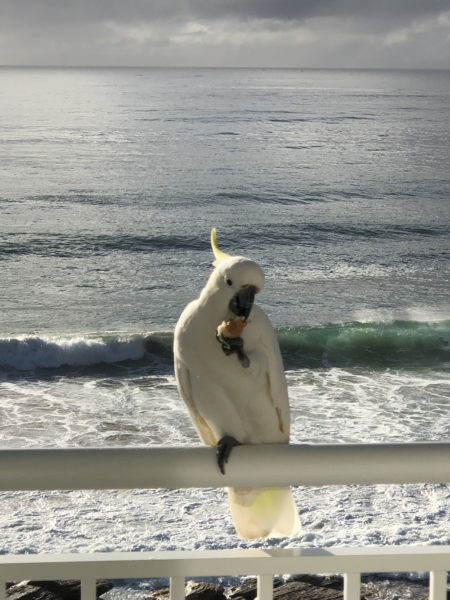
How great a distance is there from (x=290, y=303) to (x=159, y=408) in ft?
13.1

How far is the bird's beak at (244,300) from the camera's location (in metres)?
0.96

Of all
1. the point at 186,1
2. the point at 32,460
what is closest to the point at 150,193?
the point at 32,460

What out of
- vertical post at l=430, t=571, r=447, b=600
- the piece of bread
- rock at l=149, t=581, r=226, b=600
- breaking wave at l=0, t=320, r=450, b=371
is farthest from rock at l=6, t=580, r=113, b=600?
breaking wave at l=0, t=320, r=450, b=371

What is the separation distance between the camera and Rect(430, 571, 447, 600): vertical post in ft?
2.47

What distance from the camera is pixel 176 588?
0.73m

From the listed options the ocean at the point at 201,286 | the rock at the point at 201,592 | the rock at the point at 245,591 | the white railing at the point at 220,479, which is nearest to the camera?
the white railing at the point at 220,479

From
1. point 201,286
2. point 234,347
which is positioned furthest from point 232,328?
point 201,286

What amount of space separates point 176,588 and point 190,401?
0.38 m

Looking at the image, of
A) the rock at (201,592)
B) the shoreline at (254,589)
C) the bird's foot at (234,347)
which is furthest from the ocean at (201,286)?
the bird's foot at (234,347)

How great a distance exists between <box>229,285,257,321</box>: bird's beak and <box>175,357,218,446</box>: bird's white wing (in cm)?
12

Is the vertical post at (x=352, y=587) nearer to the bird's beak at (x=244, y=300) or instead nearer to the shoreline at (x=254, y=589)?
the bird's beak at (x=244, y=300)

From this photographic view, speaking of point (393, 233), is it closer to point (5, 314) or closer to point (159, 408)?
point (5, 314)

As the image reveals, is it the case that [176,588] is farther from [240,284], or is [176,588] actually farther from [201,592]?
[201,592]

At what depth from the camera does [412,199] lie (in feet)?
50.0
